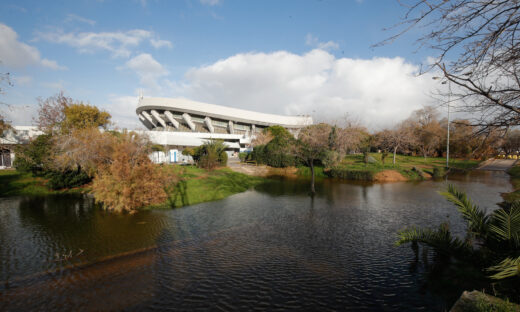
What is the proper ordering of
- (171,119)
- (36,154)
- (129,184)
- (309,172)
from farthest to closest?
(171,119), (309,172), (36,154), (129,184)

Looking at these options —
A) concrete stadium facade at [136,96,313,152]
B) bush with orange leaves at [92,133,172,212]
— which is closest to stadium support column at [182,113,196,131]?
concrete stadium facade at [136,96,313,152]

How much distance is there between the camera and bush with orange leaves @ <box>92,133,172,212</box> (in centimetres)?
1086

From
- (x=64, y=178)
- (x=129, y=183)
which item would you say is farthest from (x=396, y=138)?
(x=64, y=178)

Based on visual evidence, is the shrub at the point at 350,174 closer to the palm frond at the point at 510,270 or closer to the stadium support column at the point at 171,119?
the palm frond at the point at 510,270

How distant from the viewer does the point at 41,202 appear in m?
13.3

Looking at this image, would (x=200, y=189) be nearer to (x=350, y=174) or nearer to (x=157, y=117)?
(x=350, y=174)

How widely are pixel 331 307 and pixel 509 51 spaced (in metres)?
4.69

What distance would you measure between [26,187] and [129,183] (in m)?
10.9

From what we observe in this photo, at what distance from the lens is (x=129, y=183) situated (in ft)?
36.7

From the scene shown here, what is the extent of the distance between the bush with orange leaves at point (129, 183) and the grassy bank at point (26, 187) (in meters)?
6.52

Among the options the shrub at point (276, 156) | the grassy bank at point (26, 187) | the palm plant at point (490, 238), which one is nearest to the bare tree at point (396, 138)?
the shrub at point (276, 156)

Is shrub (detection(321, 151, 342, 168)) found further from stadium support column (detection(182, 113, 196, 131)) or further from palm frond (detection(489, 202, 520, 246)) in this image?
stadium support column (detection(182, 113, 196, 131))

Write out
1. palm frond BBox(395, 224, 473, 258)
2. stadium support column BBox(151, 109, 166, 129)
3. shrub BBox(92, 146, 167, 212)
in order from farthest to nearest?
stadium support column BBox(151, 109, 166, 129)
shrub BBox(92, 146, 167, 212)
palm frond BBox(395, 224, 473, 258)

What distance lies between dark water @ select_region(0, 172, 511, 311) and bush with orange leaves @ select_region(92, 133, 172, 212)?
76 centimetres
